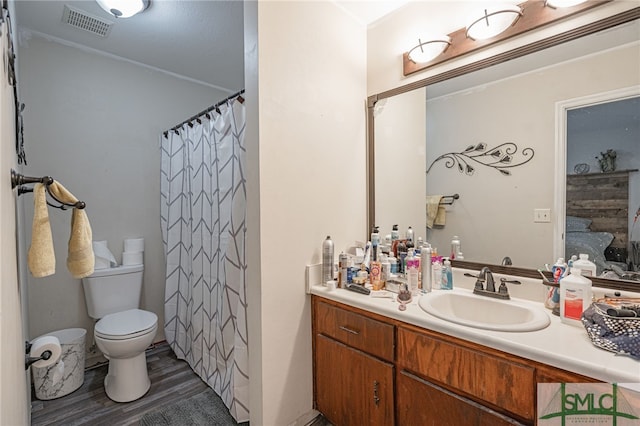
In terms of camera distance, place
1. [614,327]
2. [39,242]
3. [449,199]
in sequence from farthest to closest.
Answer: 1. [449,199]
2. [39,242]
3. [614,327]

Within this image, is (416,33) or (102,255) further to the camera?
(102,255)

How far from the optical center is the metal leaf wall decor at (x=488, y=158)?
144 centimetres

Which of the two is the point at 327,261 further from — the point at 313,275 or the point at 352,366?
the point at 352,366

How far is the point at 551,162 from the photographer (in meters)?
1.34

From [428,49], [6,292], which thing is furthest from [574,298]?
[6,292]

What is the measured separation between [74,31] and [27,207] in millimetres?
1275

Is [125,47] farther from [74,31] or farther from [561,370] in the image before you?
[561,370]

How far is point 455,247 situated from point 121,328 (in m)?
2.09

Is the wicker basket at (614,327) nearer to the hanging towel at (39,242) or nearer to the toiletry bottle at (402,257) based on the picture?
the toiletry bottle at (402,257)

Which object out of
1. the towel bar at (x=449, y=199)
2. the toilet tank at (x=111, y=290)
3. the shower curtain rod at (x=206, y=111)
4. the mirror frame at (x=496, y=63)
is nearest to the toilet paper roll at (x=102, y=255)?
the toilet tank at (x=111, y=290)

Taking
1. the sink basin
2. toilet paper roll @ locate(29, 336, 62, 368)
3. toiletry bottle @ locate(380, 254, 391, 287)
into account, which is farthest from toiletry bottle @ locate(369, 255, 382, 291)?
toilet paper roll @ locate(29, 336, 62, 368)

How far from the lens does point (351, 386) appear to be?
4.82 ft

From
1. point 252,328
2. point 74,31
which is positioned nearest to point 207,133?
point 74,31

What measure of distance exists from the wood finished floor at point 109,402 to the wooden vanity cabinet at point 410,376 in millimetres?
420
